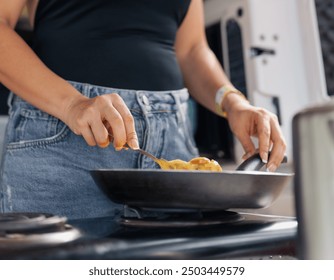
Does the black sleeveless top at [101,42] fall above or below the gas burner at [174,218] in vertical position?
above

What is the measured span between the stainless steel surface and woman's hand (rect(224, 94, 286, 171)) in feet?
1.41

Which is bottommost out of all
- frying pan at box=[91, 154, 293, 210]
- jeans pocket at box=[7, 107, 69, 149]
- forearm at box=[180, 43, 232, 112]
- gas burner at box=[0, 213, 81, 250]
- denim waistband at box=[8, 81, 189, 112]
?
gas burner at box=[0, 213, 81, 250]

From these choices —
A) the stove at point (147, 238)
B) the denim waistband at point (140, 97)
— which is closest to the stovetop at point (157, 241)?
the stove at point (147, 238)

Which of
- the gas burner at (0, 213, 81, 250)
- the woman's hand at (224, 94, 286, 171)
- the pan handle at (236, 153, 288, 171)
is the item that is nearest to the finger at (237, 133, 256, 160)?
the woman's hand at (224, 94, 286, 171)

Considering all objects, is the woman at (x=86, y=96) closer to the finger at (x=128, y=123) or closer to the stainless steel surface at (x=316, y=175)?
the finger at (x=128, y=123)

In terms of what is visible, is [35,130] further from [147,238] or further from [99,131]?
[147,238]

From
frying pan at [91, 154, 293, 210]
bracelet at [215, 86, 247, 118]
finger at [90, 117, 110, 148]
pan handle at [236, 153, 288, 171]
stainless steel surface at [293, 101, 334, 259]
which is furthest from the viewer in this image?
bracelet at [215, 86, 247, 118]

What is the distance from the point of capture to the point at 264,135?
812 millimetres

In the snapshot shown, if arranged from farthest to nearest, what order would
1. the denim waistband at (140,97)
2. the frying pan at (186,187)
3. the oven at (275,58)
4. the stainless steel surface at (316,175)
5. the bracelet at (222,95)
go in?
the oven at (275,58) < the bracelet at (222,95) < the denim waistband at (140,97) < the frying pan at (186,187) < the stainless steel surface at (316,175)

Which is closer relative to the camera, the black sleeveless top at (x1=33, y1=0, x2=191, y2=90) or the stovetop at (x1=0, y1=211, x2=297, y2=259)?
the stovetop at (x1=0, y1=211, x2=297, y2=259)

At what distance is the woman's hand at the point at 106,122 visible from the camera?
61cm

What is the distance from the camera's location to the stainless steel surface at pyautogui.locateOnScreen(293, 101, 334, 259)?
330 mm

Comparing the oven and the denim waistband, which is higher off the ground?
the oven

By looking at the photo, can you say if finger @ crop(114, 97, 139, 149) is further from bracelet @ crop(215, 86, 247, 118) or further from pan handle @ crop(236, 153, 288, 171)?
bracelet @ crop(215, 86, 247, 118)
